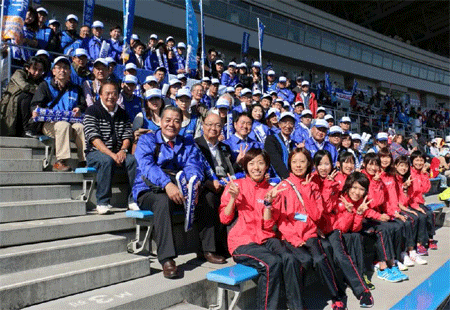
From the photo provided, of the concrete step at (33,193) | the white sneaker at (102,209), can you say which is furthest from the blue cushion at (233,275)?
the concrete step at (33,193)

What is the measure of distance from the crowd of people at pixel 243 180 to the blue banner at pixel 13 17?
40cm

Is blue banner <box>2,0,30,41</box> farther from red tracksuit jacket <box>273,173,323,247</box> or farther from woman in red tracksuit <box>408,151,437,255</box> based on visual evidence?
woman in red tracksuit <box>408,151,437,255</box>

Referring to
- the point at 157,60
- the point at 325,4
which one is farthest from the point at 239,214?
the point at 325,4

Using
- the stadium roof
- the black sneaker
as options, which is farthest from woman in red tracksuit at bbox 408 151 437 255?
the stadium roof

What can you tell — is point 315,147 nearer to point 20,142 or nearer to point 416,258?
point 416,258

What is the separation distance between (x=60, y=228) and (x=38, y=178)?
0.97m

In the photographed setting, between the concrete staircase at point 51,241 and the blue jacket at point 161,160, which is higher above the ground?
the blue jacket at point 161,160

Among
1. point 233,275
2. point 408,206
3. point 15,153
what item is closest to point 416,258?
point 408,206

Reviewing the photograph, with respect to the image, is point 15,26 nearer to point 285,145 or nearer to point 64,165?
point 64,165

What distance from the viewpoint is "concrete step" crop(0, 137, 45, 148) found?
15.5ft

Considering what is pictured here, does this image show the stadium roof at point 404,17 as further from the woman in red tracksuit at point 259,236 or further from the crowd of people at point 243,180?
the woman in red tracksuit at point 259,236

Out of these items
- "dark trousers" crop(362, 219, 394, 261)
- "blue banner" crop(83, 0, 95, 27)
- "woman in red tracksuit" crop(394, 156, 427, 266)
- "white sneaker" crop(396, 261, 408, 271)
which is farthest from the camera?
"blue banner" crop(83, 0, 95, 27)

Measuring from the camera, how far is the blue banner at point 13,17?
5.87 metres

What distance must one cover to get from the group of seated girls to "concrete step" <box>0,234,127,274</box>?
106 centimetres
